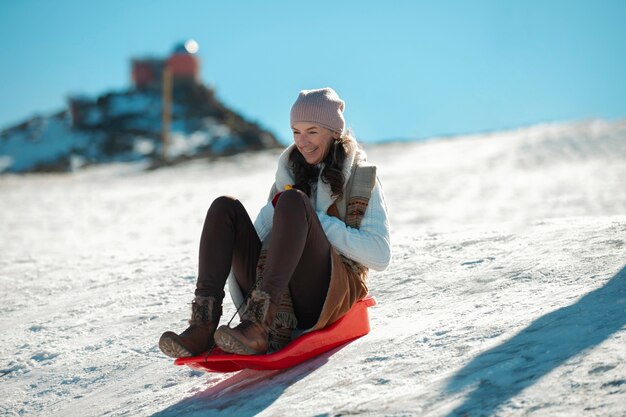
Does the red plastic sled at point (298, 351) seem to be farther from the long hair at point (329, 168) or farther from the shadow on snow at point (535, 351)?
the shadow on snow at point (535, 351)

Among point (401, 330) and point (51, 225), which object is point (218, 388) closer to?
point (401, 330)

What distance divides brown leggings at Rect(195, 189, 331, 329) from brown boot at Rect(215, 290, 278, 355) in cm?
4

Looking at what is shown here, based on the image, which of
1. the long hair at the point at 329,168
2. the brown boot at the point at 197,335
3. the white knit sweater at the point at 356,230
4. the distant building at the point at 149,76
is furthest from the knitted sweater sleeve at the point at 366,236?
the distant building at the point at 149,76

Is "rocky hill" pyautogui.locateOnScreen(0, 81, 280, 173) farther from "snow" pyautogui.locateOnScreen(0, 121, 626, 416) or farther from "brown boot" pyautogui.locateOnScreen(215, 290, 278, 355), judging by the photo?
"brown boot" pyautogui.locateOnScreen(215, 290, 278, 355)

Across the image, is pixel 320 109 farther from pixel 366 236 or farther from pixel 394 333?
pixel 394 333

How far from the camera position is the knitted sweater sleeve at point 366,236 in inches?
113

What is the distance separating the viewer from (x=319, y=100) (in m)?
3.10

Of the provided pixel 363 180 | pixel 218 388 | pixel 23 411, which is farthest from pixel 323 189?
pixel 23 411

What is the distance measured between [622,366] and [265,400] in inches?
43.6

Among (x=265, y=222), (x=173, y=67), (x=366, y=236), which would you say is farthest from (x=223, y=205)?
(x=173, y=67)

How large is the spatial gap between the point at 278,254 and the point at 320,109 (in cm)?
71

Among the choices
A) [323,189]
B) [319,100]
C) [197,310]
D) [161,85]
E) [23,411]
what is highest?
[161,85]

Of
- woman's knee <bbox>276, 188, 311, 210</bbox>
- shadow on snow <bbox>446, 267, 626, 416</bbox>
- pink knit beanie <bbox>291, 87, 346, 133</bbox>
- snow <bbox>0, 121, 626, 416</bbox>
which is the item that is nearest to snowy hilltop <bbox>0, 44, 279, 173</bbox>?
snow <bbox>0, 121, 626, 416</bbox>

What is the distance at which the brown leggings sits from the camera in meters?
2.67
